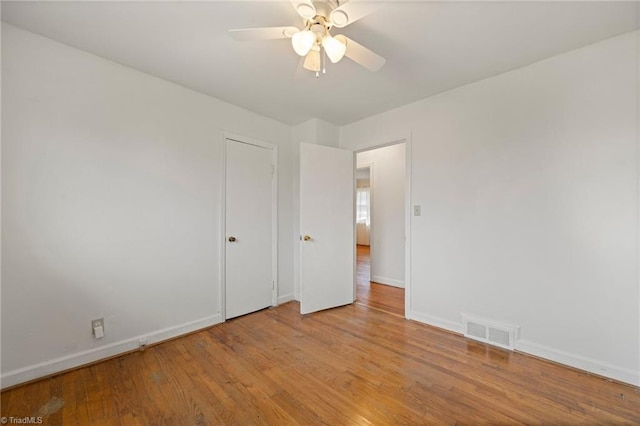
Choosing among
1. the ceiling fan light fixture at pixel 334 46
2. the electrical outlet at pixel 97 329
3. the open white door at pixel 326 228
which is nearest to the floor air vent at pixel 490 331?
the open white door at pixel 326 228

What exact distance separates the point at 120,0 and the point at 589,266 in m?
3.65

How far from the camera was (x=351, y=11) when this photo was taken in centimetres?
137

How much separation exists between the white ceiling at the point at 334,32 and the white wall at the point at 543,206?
0.27 metres

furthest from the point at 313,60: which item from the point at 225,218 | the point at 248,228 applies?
the point at 248,228

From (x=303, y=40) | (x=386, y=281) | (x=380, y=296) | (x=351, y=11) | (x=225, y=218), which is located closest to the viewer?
(x=351, y=11)

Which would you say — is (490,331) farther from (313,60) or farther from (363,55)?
(313,60)

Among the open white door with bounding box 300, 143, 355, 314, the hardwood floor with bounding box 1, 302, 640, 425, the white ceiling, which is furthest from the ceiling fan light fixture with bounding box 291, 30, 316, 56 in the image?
the hardwood floor with bounding box 1, 302, 640, 425

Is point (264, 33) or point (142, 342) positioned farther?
point (142, 342)

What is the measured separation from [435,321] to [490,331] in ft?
1.64

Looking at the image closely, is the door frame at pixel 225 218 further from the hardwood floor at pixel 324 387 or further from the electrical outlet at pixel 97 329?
the electrical outlet at pixel 97 329

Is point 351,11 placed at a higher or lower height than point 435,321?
higher

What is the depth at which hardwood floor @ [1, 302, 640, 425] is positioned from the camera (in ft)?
5.01

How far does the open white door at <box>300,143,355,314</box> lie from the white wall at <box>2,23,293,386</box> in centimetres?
100

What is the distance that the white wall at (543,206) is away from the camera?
1.84 meters
